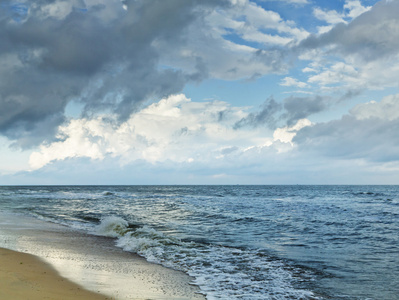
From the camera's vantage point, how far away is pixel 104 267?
9656 mm

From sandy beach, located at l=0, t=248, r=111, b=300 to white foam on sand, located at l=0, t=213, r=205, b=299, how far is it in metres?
0.34

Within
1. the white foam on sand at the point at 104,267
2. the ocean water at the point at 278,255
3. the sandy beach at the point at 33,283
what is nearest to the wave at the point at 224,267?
the ocean water at the point at 278,255

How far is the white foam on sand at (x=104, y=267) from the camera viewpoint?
24.7 feet

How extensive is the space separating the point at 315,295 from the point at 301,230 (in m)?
11.0

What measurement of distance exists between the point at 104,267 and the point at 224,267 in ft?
13.0

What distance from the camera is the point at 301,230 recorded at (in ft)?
60.3

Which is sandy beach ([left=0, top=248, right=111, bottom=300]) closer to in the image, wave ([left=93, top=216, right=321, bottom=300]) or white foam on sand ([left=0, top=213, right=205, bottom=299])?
white foam on sand ([left=0, top=213, right=205, bottom=299])

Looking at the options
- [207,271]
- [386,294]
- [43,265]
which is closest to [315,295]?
[386,294]

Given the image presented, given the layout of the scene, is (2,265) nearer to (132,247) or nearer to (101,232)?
(132,247)

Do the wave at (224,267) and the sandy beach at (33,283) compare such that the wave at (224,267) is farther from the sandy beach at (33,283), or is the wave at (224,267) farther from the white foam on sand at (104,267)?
the sandy beach at (33,283)

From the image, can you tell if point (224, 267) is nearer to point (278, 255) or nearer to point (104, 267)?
point (278, 255)

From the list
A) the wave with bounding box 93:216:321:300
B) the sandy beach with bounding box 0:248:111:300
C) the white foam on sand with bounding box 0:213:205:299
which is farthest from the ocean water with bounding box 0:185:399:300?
the sandy beach with bounding box 0:248:111:300

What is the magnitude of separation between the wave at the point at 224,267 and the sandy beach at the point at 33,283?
3.22m

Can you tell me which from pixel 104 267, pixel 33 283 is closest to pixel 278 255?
pixel 104 267
